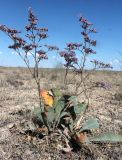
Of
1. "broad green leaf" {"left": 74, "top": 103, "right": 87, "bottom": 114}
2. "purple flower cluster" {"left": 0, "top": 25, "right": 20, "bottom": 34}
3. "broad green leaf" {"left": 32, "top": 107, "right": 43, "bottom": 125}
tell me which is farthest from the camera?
"broad green leaf" {"left": 74, "top": 103, "right": 87, "bottom": 114}

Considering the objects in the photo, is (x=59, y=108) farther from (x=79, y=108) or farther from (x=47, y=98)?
(x=79, y=108)

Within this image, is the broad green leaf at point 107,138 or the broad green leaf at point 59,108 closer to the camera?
the broad green leaf at point 107,138

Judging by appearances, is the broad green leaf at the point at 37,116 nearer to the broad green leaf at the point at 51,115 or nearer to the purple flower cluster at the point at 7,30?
the broad green leaf at the point at 51,115

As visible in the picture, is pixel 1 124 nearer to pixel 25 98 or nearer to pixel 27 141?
pixel 27 141

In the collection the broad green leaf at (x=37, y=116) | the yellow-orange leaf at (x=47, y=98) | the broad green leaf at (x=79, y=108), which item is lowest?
the broad green leaf at (x=37, y=116)

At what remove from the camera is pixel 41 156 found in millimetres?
5250

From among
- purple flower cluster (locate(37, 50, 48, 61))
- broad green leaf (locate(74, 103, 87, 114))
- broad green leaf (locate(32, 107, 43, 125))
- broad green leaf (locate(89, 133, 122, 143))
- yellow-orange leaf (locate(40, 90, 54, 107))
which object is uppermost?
purple flower cluster (locate(37, 50, 48, 61))

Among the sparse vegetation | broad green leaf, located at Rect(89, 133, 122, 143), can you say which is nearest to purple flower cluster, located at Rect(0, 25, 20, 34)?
the sparse vegetation

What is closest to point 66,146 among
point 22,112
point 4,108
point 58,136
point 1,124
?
point 58,136

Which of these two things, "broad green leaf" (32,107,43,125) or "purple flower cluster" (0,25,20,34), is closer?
"purple flower cluster" (0,25,20,34)

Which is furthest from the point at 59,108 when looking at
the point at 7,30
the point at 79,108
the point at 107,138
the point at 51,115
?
the point at 7,30

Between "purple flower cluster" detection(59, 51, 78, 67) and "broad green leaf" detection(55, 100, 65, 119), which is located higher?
"purple flower cluster" detection(59, 51, 78, 67)

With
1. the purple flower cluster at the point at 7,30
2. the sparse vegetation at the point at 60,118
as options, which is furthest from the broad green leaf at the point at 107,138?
the purple flower cluster at the point at 7,30

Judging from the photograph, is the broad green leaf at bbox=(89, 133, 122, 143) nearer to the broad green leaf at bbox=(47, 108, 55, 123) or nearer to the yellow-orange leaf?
the broad green leaf at bbox=(47, 108, 55, 123)
